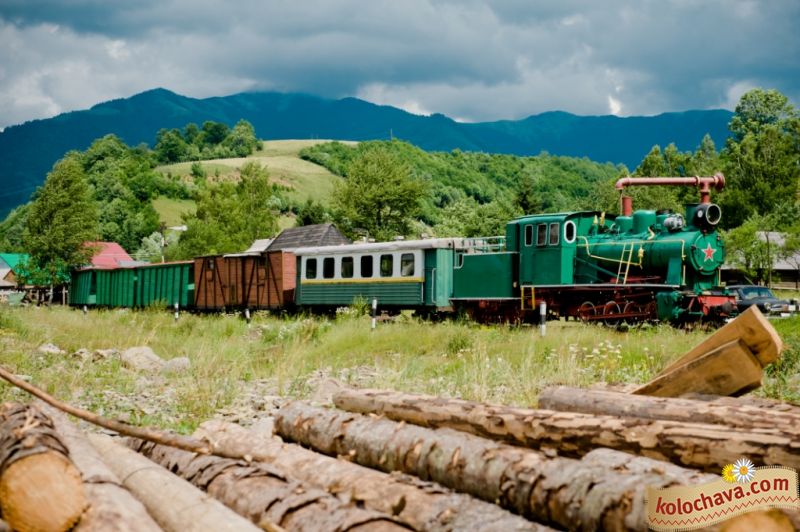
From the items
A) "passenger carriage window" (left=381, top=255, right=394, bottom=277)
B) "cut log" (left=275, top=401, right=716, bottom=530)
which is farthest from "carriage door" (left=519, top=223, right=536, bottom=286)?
"cut log" (left=275, top=401, right=716, bottom=530)

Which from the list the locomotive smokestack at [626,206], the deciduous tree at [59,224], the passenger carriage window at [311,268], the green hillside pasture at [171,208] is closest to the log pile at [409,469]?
the locomotive smokestack at [626,206]

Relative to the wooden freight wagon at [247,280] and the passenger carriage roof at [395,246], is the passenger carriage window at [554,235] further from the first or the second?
the wooden freight wagon at [247,280]

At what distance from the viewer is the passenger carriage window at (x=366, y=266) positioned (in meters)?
22.6

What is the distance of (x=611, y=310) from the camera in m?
16.3

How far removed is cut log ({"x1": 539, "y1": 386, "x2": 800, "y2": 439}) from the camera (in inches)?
174

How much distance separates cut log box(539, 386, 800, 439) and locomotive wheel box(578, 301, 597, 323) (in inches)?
427

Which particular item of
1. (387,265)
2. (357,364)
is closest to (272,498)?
(357,364)

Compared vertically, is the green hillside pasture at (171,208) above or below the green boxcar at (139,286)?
above

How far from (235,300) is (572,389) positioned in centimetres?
2329

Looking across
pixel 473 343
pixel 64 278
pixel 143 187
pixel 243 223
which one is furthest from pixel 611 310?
pixel 143 187

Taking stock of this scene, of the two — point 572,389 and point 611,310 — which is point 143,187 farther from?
point 572,389

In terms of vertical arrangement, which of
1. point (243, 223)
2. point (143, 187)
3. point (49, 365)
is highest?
point (143, 187)

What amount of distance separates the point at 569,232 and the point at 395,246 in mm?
6275

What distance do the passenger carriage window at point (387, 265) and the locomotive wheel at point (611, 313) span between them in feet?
24.7
